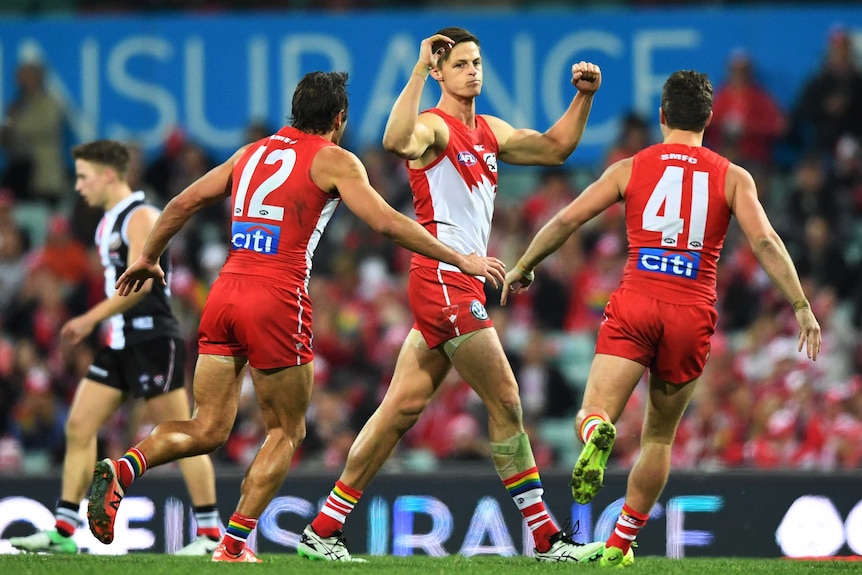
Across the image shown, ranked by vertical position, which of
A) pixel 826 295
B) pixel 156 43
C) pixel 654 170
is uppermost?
pixel 156 43

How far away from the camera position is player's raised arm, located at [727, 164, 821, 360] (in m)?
6.81

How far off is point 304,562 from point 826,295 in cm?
742

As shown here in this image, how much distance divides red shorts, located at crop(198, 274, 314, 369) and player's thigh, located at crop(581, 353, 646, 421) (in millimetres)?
1417

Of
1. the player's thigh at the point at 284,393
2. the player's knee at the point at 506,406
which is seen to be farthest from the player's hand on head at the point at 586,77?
the player's thigh at the point at 284,393

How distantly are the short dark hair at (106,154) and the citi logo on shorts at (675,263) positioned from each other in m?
3.63

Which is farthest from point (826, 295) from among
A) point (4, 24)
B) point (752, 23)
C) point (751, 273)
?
point (4, 24)

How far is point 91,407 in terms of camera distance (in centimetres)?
848

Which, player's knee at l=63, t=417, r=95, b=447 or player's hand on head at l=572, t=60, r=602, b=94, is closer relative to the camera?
player's hand on head at l=572, t=60, r=602, b=94

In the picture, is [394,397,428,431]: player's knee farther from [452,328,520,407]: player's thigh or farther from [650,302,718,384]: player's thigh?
[650,302,718,384]: player's thigh

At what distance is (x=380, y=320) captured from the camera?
1362cm

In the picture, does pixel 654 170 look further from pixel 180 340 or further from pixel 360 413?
pixel 360 413

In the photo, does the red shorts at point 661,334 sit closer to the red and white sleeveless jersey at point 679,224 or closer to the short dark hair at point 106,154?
the red and white sleeveless jersey at point 679,224

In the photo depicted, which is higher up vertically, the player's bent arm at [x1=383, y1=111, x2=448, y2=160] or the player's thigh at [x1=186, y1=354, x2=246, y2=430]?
the player's bent arm at [x1=383, y1=111, x2=448, y2=160]

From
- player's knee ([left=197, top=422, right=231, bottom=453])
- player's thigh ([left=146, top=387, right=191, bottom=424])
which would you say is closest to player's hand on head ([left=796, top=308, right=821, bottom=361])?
player's knee ([left=197, top=422, right=231, bottom=453])
